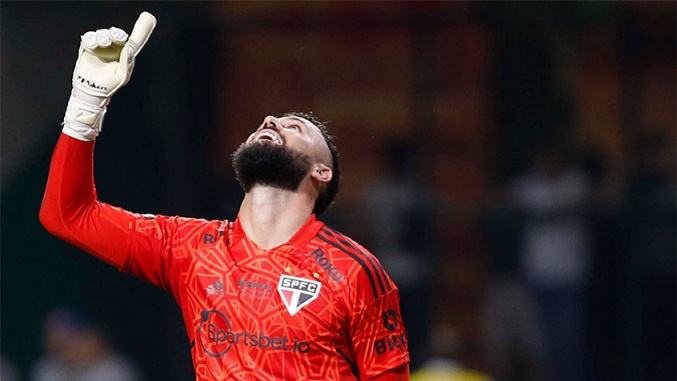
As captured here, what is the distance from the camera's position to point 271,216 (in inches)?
141

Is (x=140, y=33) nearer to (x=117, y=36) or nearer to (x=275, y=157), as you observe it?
(x=117, y=36)

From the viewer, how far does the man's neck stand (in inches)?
141

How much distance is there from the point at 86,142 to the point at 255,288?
2.17ft

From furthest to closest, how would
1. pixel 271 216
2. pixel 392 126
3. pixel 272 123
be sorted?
pixel 392 126, pixel 272 123, pixel 271 216

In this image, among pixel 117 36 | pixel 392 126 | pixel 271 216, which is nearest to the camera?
pixel 117 36

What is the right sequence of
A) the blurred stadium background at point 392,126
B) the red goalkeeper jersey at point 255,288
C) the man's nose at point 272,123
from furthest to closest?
1. the blurred stadium background at point 392,126
2. the man's nose at point 272,123
3. the red goalkeeper jersey at point 255,288

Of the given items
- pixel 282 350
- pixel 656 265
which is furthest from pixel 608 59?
pixel 282 350

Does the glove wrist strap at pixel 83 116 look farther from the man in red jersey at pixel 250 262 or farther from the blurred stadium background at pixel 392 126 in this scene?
the blurred stadium background at pixel 392 126

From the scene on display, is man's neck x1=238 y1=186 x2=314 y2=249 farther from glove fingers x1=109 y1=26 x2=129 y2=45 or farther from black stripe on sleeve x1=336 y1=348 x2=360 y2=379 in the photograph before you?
glove fingers x1=109 y1=26 x2=129 y2=45

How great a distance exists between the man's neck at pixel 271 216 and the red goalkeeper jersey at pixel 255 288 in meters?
0.03

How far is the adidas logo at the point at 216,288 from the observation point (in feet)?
11.5

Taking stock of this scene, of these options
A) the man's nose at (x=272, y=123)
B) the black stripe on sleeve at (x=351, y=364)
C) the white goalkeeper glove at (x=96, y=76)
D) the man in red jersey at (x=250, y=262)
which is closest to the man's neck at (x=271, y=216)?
the man in red jersey at (x=250, y=262)

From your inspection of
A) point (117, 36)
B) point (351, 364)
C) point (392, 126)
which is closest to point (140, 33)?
point (117, 36)

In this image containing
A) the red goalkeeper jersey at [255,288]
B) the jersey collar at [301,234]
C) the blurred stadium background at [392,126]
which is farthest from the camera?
the blurred stadium background at [392,126]
